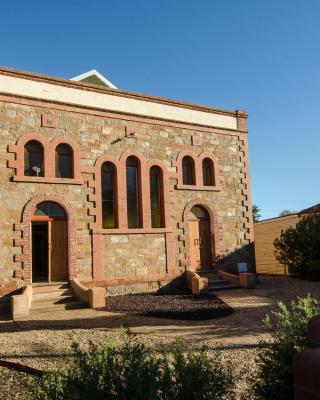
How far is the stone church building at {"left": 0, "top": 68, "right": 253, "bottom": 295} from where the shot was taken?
41.5 ft

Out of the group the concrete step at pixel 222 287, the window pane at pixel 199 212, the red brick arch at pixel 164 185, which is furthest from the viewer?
the window pane at pixel 199 212

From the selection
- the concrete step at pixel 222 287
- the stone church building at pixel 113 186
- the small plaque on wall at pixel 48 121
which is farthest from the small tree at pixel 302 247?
the small plaque on wall at pixel 48 121

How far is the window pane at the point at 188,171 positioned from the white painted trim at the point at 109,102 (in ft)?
5.45

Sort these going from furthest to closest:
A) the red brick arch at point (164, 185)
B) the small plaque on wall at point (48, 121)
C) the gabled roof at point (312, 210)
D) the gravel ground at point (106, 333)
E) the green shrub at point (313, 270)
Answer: the gabled roof at point (312, 210) → the green shrub at point (313, 270) → the red brick arch at point (164, 185) → the small plaque on wall at point (48, 121) → the gravel ground at point (106, 333)

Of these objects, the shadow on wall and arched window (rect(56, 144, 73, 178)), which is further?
the shadow on wall

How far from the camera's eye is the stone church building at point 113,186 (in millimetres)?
12664

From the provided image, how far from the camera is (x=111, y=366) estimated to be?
11.3 ft

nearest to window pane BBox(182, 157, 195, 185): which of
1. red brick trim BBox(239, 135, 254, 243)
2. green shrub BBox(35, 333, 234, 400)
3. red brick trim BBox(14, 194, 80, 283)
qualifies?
red brick trim BBox(239, 135, 254, 243)

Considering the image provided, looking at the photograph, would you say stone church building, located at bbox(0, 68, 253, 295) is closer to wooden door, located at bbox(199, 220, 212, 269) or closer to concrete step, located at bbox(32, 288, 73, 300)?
wooden door, located at bbox(199, 220, 212, 269)

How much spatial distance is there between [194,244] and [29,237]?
22.2ft

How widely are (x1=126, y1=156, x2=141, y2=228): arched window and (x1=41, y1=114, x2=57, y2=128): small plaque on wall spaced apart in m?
3.14

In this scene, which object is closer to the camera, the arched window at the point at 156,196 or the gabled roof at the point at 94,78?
the arched window at the point at 156,196

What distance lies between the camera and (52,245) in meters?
13.1

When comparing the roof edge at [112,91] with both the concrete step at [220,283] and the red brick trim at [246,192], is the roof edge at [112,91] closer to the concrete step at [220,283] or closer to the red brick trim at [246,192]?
the red brick trim at [246,192]
